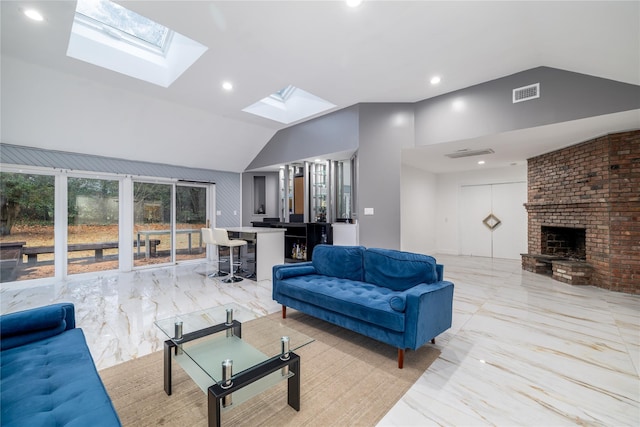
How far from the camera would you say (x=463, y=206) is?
8.13 meters

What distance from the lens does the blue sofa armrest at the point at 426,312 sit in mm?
2207

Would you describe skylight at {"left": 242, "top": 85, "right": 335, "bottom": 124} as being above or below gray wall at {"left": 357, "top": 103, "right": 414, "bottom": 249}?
above

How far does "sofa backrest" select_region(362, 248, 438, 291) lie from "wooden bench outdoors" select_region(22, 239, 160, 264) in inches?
222

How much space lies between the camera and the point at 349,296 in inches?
105

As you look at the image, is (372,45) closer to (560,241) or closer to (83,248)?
(560,241)

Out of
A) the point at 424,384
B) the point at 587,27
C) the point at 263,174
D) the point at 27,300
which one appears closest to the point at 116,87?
the point at 27,300

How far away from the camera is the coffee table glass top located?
1.75 meters

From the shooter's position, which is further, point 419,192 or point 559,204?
point 419,192

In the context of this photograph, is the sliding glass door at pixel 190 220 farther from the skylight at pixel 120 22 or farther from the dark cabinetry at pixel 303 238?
the skylight at pixel 120 22

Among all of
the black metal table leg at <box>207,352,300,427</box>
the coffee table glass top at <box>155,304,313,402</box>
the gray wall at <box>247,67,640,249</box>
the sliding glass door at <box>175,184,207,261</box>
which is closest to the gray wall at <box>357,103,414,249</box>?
the gray wall at <box>247,67,640,249</box>

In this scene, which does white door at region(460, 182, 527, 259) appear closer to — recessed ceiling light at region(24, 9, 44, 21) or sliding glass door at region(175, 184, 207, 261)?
sliding glass door at region(175, 184, 207, 261)

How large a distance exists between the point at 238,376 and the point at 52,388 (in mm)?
884

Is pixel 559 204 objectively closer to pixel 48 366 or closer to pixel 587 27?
pixel 587 27

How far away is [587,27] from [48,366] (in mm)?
5256
